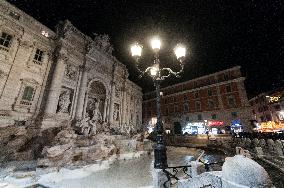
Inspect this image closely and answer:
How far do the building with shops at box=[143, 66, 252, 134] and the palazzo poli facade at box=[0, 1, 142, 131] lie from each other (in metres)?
14.2

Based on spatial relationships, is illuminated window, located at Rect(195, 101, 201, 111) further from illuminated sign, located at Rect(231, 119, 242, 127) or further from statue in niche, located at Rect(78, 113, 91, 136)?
statue in niche, located at Rect(78, 113, 91, 136)

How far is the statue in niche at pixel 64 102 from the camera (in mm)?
18938

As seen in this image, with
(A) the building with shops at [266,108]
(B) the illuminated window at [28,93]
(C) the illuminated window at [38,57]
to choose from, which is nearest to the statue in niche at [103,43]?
(C) the illuminated window at [38,57]

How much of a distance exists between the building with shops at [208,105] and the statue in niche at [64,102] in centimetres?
1724

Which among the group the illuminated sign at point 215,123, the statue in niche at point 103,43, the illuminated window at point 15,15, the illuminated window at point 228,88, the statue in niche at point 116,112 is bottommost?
the illuminated sign at point 215,123

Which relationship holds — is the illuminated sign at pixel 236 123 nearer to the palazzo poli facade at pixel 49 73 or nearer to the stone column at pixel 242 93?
the stone column at pixel 242 93

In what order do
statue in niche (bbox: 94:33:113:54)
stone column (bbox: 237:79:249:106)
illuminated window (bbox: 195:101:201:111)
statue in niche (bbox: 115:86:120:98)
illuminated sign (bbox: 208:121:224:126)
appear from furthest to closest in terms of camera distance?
illuminated window (bbox: 195:101:201:111), illuminated sign (bbox: 208:121:224:126), stone column (bbox: 237:79:249:106), statue in niche (bbox: 115:86:120:98), statue in niche (bbox: 94:33:113:54)

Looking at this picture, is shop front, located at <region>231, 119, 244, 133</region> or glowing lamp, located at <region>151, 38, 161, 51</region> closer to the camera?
glowing lamp, located at <region>151, 38, 161, 51</region>

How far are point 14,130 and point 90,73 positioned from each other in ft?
40.0

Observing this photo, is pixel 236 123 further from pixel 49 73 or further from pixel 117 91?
pixel 49 73

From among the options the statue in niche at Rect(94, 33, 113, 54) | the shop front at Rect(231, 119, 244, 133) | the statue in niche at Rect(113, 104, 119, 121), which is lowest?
the shop front at Rect(231, 119, 244, 133)

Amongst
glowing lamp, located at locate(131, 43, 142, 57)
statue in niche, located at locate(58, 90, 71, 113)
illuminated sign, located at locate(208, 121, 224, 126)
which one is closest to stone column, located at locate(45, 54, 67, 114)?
statue in niche, located at locate(58, 90, 71, 113)

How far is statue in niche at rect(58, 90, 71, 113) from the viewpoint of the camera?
62.1 ft

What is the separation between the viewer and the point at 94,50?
80.9 ft
